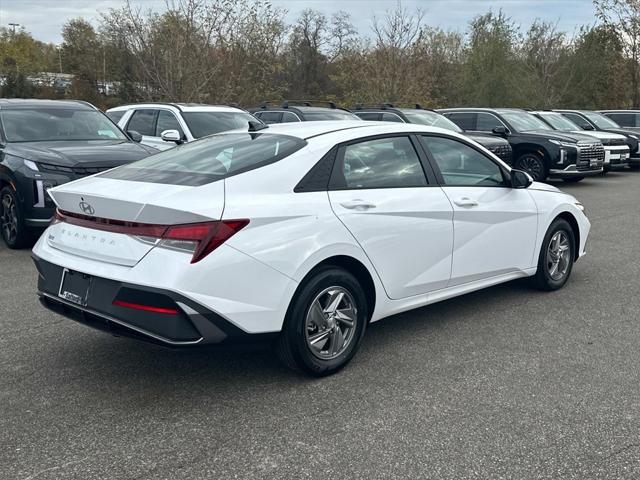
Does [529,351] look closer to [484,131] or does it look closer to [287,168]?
[287,168]

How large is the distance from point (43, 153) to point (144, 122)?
12.2ft

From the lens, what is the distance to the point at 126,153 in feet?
26.0

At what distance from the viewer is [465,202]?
4.95 meters

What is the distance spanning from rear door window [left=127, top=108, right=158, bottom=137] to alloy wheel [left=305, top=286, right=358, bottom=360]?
769 centimetres

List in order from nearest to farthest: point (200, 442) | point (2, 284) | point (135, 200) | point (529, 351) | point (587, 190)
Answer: point (200, 442), point (135, 200), point (529, 351), point (2, 284), point (587, 190)

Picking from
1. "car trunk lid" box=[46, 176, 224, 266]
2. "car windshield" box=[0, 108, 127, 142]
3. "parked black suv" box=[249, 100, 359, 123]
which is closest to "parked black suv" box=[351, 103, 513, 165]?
"parked black suv" box=[249, 100, 359, 123]

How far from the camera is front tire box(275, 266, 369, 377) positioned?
3.77 m

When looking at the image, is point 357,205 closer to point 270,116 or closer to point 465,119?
point 270,116

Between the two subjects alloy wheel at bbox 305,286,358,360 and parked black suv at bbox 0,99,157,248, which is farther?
parked black suv at bbox 0,99,157,248

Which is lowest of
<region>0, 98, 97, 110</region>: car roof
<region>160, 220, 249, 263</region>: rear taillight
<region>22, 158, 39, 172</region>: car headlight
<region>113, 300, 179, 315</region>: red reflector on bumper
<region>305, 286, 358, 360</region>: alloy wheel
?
<region>305, 286, 358, 360</region>: alloy wheel

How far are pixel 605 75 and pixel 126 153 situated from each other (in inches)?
1351

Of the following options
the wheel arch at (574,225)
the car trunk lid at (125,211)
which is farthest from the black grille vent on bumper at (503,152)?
the car trunk lid at (125,211)

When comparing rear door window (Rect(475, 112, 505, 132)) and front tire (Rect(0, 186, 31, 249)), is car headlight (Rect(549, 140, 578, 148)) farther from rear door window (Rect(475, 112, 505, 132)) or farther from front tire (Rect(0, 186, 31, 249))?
front tire (Rect(0, 186, 31, 249))

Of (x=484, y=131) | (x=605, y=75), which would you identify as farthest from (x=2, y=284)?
(x=605, y=75)
